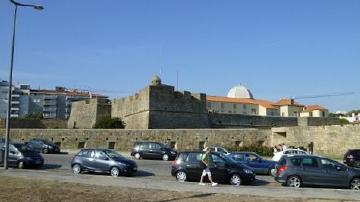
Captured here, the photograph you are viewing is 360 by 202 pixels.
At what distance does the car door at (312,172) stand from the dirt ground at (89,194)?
4.87m

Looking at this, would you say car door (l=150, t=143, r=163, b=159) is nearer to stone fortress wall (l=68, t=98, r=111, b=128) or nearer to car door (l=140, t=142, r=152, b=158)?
car door (l=140, t=142, r=152, b=158)

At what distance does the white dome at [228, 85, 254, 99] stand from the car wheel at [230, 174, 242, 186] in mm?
108756

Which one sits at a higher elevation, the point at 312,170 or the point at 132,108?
the point at 132,108

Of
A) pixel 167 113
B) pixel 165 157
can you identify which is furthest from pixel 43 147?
pixel 167 113

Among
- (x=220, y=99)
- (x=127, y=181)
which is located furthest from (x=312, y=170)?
(x=220, y=99)

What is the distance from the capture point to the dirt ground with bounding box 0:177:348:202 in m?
15.1

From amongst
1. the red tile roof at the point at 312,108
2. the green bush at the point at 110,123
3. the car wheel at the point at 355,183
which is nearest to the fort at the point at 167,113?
the green bush at the point at 110,123

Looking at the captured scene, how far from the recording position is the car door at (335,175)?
19.6m

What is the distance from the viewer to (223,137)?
43.6 meters

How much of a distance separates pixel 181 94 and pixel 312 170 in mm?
37242

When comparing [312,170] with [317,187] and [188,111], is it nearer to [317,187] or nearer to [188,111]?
[317,187]

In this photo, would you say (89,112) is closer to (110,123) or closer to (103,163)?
(110,123)

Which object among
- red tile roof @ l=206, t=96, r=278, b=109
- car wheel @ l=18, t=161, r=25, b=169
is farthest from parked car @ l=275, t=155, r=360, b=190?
red tile roof @ l=206, t=96, r=278, b=109

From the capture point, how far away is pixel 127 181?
20.4 metres
